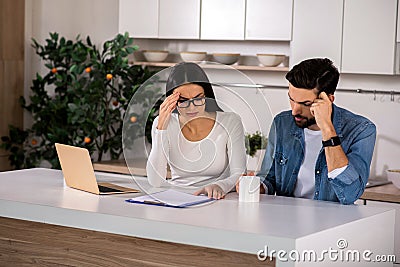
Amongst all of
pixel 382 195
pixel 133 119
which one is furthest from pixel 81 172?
pixel 382 195

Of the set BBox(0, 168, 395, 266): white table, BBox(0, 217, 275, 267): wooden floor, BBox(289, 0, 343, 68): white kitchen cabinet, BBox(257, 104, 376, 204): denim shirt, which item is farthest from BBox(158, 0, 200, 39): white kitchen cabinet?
BBox(0, 217, 275, 267): wooden floor

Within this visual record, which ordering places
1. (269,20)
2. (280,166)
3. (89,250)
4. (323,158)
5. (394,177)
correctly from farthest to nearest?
(269,20), (394,177), (280,166), (323,158), (89,250)

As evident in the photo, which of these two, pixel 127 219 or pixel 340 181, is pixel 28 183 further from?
pixel 340 181

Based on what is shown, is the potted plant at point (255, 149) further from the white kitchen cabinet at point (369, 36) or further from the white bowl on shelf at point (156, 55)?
the white bowl on shelf at point (156, 55)

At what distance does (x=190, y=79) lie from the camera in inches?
107

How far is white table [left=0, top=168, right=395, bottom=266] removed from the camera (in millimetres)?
2172

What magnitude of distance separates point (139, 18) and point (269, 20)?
93cm

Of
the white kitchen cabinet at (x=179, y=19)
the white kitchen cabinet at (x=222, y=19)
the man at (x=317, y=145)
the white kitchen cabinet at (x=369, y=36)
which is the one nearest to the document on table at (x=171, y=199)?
the man at (x=317, y=145)

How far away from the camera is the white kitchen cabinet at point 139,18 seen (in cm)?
497

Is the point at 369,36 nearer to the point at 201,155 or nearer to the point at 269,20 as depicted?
the point at 269,20

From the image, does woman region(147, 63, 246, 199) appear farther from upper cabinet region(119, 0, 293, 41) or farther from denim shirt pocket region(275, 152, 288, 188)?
upper cabinet region(119, 0, 293, 41)

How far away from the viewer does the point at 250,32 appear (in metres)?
4.63

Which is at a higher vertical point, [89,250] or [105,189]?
[105,189]

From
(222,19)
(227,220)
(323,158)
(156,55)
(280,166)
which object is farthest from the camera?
(156,55)
